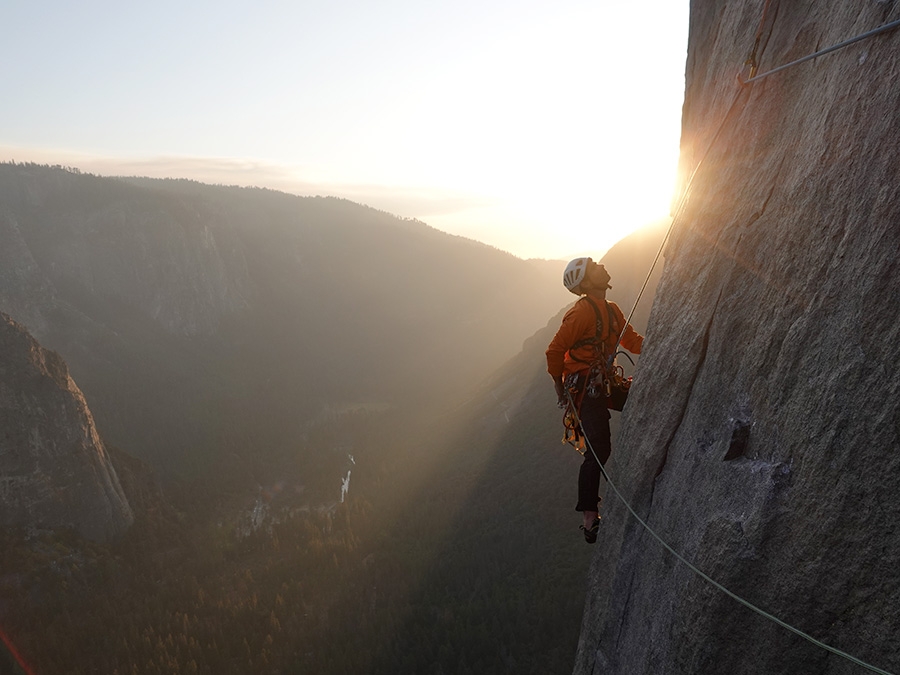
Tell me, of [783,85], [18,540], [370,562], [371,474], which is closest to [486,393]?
[371,474]

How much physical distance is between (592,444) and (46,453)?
3994 cm

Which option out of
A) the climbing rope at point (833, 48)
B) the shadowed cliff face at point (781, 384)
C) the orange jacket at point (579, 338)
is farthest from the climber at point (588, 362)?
the climbing rope at point (833, 48)

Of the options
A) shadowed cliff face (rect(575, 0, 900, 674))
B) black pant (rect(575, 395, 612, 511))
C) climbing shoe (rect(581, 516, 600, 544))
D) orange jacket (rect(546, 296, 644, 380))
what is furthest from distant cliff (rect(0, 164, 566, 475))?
shadowed cliff face (rect(575, 0, 900, 674))

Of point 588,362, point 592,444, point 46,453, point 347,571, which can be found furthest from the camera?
point 46,453

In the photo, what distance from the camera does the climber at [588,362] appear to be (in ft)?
26.9

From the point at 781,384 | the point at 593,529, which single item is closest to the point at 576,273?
the point at 593,529

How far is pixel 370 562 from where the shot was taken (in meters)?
33.7

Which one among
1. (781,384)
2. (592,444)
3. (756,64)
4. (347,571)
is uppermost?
(756,64)

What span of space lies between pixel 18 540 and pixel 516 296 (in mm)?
103870

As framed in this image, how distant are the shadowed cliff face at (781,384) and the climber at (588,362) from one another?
1.02 metres

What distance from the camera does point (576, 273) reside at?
8.61 metres

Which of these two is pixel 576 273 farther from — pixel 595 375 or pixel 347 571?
pixel 347 571

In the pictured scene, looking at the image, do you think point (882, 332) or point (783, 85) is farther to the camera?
point (783, 85)

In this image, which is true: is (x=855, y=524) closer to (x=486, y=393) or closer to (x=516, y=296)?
(x=486, y=393)
